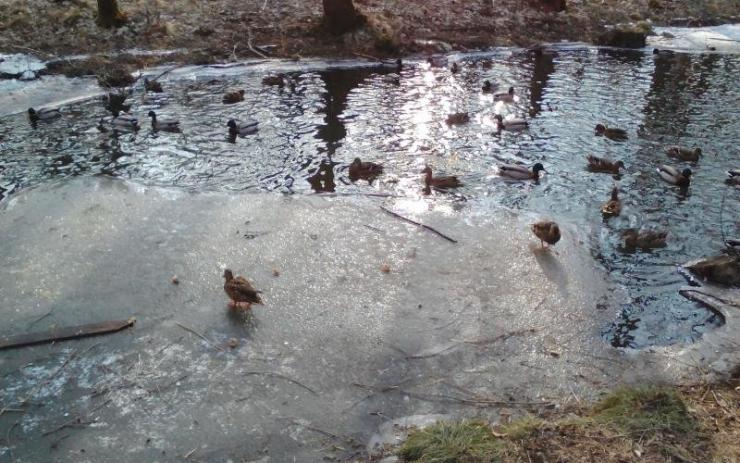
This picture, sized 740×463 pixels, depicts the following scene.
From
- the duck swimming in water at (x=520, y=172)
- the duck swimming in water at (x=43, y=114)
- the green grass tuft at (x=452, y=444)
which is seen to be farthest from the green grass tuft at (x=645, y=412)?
the duck swimming in water at (x=43, y=114)

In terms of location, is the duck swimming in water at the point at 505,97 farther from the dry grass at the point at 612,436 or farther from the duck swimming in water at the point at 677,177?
the dry grass at the point at 612,436

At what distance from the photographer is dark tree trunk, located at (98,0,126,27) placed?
16.6 metres

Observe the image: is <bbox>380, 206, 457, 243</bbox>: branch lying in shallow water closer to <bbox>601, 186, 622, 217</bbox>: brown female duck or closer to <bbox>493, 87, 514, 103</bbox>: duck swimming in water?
<bbox>601, 186, 622, 217</bbox>: brown female duck

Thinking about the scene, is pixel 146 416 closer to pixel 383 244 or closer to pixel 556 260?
pixel 383 244

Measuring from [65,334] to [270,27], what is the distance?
47.8 feet

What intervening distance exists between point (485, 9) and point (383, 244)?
647 inches

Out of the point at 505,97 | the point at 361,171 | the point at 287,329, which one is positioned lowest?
the point at 287,329

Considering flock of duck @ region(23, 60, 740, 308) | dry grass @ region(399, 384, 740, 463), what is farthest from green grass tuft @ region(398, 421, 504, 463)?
flock of duck @ region(23, 60, 740, 308)

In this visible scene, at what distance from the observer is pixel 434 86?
14.2 metres

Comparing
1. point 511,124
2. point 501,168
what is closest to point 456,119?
point 511,124

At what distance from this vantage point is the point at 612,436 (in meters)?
3.79

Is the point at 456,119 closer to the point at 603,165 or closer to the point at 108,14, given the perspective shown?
the point at 603,165

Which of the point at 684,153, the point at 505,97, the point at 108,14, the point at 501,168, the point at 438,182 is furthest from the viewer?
the point at 108,14

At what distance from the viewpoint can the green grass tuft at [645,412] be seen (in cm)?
386
